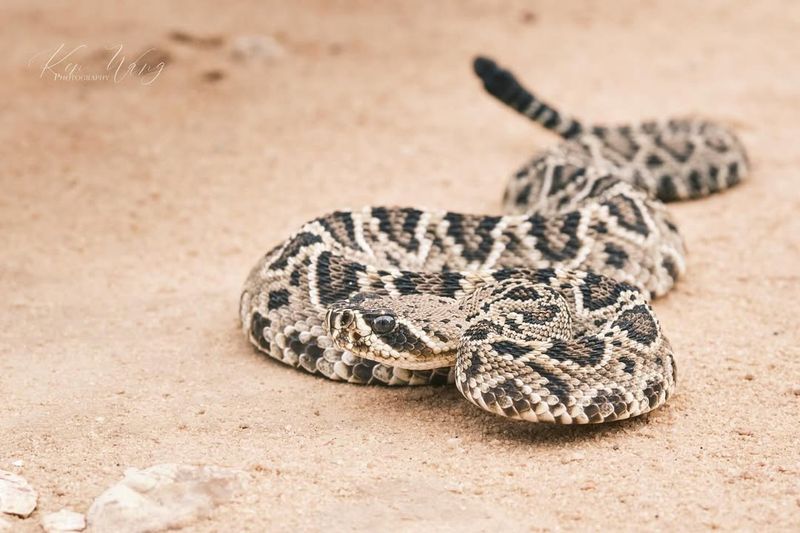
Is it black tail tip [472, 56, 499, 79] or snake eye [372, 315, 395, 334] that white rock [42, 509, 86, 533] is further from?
black tail tip [472, 56, 499, 79]

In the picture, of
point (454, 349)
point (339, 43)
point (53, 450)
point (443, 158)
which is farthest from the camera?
point (339, 43)

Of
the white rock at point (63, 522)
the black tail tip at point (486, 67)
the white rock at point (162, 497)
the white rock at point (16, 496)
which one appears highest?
the black tail tip at point (486, 67)

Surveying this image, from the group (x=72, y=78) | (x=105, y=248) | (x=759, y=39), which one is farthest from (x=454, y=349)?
(x=759, y=39)

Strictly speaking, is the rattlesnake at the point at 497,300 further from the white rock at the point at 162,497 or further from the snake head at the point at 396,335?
the white rock at the point at 162,497

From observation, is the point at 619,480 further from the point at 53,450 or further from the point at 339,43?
the point at 339,43

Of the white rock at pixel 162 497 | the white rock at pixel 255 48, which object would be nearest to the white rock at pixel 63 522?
the white rock at pixel 162 497

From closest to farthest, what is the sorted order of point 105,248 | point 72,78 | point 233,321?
point 233,321, point 105,248, point 72,78

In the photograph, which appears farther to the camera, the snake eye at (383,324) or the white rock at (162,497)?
the snake eye at (383,324)

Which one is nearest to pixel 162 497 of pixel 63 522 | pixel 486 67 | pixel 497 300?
pixel 63 522
